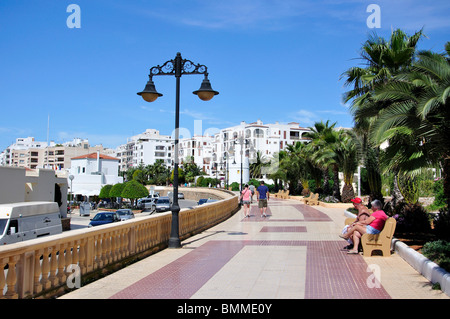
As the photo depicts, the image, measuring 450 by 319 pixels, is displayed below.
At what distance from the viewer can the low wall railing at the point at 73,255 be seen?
19.3 feet

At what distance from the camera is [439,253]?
8.54 metres

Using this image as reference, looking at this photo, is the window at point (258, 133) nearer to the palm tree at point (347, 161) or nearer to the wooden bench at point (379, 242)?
the palm tree at point (347, 161)

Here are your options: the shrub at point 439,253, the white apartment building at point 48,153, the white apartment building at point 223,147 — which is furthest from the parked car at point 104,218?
the white apartment building at point 48,153

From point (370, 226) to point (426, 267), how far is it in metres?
2.65

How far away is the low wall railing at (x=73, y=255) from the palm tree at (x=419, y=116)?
666 cm

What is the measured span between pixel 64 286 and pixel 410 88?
9.33 meters

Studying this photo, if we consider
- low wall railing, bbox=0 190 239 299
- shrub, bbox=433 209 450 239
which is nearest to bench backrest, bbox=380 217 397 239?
shrub, bbox=433 209 450 239

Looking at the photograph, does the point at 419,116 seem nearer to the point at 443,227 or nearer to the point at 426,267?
the point at 443,227

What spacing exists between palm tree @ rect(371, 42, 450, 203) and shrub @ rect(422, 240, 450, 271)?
2.37m

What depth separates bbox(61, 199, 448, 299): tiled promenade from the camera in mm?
6906

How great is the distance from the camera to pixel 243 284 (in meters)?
7.52

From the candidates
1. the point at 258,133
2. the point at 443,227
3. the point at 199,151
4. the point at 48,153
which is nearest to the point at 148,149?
the point at 199,151
